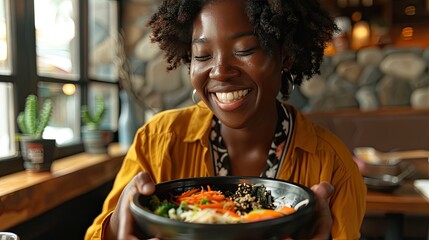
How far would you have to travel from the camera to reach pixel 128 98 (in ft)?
8.33

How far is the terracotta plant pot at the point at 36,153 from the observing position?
5.37 feet

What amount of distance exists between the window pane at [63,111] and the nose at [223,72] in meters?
1.36

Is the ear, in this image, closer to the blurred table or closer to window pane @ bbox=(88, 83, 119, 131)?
the blurred table

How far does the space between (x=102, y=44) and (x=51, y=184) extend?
1.46 metres

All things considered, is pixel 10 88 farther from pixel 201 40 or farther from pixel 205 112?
pixel 201 40

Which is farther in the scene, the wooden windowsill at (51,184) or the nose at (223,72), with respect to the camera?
the wooden windowsill at (51,184)

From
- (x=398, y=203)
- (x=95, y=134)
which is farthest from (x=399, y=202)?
(x=95, y=134)

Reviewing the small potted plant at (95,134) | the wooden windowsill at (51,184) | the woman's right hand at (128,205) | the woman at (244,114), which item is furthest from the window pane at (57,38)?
the woman's right hand at (128,205)

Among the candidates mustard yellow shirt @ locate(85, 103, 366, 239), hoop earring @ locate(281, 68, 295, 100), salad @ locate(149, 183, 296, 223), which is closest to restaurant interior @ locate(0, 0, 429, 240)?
hoop earring @ locate(281, 68, 295, 100)

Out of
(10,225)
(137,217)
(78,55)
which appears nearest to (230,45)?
(137,217)

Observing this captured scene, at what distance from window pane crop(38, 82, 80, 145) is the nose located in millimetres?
1364

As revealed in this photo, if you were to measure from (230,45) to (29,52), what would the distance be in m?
1.25

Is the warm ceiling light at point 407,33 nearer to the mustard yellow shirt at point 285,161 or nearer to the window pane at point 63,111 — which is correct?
the window pane at point 63,111

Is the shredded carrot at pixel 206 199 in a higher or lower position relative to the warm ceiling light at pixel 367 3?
lower
